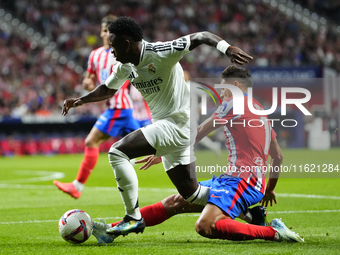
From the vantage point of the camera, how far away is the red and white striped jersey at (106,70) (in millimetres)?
8102

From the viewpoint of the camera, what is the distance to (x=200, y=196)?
4.59m

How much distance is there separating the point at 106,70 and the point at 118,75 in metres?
3.34

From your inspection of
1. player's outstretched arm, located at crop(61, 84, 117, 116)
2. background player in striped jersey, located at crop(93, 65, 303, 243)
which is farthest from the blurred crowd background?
background player in striped jersey, located at crop(93, 65, 303, 243)

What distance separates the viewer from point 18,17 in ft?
92.3

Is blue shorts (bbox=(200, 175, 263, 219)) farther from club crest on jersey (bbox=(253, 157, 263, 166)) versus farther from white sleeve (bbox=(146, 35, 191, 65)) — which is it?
white sleeve (bbox=(146, 35, 191, 65))

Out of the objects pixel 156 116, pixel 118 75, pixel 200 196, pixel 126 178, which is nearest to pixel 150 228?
pixel 200 196

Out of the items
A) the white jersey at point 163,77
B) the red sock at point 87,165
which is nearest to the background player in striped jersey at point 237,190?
the white jersey at point 163,77

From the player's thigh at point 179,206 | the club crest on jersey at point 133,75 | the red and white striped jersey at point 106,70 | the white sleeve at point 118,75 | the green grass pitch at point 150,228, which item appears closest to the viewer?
the green grass pitch at point 150,228

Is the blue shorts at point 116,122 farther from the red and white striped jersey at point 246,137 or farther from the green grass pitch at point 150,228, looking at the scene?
the red and white striped jersey at point 246,137

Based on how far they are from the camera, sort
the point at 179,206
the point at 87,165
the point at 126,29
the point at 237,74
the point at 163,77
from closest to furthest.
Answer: the point at 126,29, the point at 163,77, the point at 237,74, the point at 179,206, the point at 87,165

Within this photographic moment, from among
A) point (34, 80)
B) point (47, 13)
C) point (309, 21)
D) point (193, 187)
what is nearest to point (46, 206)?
point (193, 187)

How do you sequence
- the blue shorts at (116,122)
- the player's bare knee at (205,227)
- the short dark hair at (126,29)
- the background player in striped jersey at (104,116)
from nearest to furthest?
the player's bare knee at (205,227) < the short dark hair at (126,29) < the background player in striped jersey at (104,116) < the blue shorts at (116,122)

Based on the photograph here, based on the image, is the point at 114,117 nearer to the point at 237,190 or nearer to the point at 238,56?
the point at 237,190

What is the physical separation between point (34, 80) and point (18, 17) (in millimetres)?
6135
